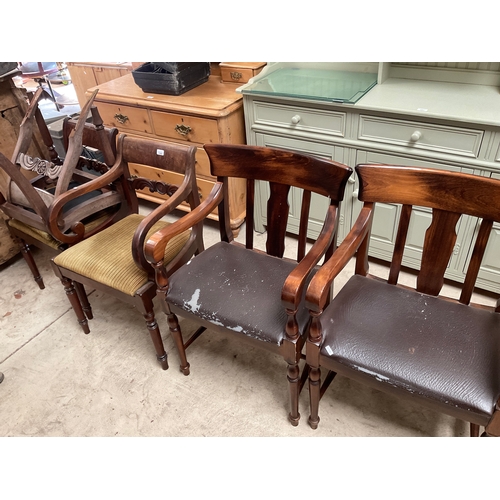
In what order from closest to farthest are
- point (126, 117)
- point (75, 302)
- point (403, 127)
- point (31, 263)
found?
point (403, 127)
point (75, 302)
point (31, 263)
point (126, 117)

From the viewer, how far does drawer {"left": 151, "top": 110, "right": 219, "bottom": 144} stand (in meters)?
2.20

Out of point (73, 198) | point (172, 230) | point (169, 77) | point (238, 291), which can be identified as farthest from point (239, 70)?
point (238, 291)

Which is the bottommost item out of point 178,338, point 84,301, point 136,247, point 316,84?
point 84,301

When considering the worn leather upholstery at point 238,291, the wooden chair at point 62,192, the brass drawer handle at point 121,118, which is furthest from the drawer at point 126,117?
the worn leather upholstery at point 238,291

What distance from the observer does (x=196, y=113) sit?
2.20 metres

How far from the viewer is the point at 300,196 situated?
7.43 feet

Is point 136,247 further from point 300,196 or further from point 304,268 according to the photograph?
point 300,196

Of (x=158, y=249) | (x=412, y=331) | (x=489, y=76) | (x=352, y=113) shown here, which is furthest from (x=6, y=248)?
(x=489, y=76)

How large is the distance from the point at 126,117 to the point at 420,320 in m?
2.10

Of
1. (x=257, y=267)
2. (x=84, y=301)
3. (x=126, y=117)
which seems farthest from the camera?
(x=126, y=117)

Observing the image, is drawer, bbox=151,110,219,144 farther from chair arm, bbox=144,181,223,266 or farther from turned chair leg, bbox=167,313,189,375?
turned chair leg, bbox=167,313,189,375

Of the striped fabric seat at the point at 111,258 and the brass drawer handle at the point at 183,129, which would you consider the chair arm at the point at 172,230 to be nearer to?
the striped fabric seat at the point at 111,258

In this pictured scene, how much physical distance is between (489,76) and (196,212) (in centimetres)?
152

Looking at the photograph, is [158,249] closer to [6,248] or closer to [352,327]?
[352,327]
